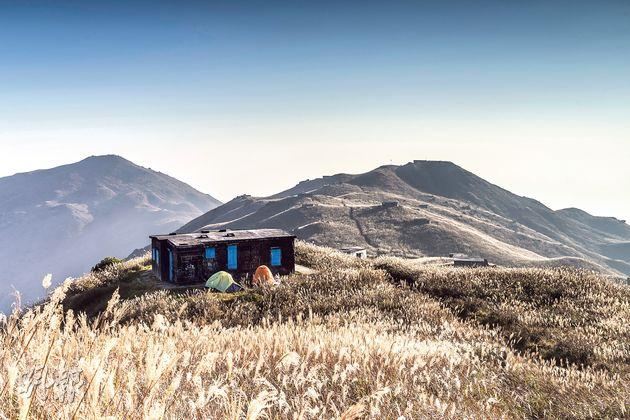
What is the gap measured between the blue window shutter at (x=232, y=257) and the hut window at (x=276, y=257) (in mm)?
2709

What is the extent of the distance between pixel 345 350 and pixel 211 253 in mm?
30939

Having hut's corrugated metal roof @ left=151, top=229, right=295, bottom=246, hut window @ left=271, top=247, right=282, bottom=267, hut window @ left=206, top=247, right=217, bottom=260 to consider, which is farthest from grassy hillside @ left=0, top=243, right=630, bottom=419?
hut window @ left=271, top=247, right=282, bottom=267

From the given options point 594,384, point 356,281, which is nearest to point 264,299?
Answer: point 356,281

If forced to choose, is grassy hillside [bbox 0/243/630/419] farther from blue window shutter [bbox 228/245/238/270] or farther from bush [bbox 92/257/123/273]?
bush [bbox 92/257/123/273]

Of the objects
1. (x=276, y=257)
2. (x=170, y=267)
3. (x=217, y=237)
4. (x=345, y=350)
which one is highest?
(x=345, y=350)

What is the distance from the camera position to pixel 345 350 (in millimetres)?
5957

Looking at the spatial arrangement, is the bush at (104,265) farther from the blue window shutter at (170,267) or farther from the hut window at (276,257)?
the hut window at (276,257)

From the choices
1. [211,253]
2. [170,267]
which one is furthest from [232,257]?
[170,267]

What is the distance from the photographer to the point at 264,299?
691 inches

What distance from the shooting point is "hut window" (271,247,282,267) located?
3680 centimetres

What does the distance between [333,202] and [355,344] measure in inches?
6863

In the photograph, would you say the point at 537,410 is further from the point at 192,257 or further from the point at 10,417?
the point at 192,257

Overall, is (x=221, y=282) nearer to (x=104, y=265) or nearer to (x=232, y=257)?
(x=232, y=257)

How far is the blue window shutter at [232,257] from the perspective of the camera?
120ft
